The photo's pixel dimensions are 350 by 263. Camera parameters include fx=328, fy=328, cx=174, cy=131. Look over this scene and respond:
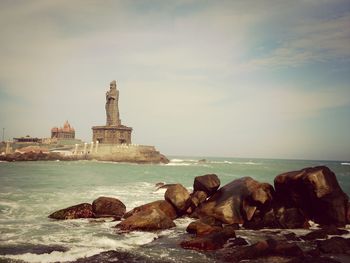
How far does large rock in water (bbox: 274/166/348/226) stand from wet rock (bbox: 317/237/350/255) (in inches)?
171

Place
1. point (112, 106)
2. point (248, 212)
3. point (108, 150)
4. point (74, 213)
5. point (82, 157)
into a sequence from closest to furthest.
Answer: point (248, 212) → point (74, 213) → point (82, 157) → point (108, 150) → point (112, 106)

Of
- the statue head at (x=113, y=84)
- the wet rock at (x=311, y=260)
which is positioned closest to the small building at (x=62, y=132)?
the statue head at (x=113, y=84)

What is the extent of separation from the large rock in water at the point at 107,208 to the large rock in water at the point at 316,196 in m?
9.17

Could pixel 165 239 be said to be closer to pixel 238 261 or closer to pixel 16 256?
Result: pixel 238 261

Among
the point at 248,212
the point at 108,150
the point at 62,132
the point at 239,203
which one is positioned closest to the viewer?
the point at 248,212

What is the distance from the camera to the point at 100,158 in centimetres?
9981

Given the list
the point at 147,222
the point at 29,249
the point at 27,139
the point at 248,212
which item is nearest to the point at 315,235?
the point at 248,212

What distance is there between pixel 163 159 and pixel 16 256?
9664 cm

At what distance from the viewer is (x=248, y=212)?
17.5 metres

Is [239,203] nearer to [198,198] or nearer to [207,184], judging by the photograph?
[198,198]

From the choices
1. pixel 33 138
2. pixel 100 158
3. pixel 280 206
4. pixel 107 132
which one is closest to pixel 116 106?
pixel 107 132

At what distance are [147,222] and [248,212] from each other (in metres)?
5.54

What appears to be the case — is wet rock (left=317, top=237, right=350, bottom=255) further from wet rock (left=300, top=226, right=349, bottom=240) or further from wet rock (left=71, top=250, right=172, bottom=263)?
wet rock (left=71, top=250, right=172, bottom=263)

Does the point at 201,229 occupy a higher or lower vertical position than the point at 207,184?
lower
